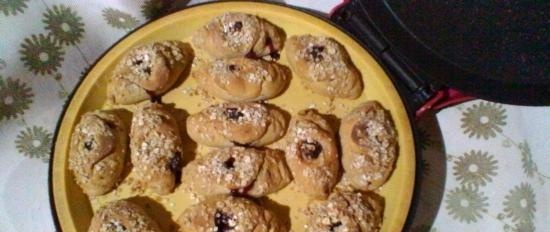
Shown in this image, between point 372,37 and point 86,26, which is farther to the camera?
point 86,26

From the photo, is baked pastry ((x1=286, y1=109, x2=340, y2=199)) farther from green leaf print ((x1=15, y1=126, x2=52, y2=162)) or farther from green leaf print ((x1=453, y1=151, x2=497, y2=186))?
green leaf print ((x1=15, y1=126, x2=52, y2=162))

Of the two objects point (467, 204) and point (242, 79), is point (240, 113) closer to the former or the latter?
point (242, 79)

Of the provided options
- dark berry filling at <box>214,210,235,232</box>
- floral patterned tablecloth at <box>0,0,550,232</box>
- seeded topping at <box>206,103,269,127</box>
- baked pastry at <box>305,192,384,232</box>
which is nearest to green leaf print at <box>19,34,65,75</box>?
floral patterned tablecloth at <box>0,0,550,232</box>

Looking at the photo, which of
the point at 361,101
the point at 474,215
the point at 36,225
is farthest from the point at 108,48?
the point at 474,215

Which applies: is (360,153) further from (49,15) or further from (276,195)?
→ (49,15)

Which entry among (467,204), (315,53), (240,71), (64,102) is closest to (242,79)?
(240,71)

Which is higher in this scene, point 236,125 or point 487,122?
point 487,122
